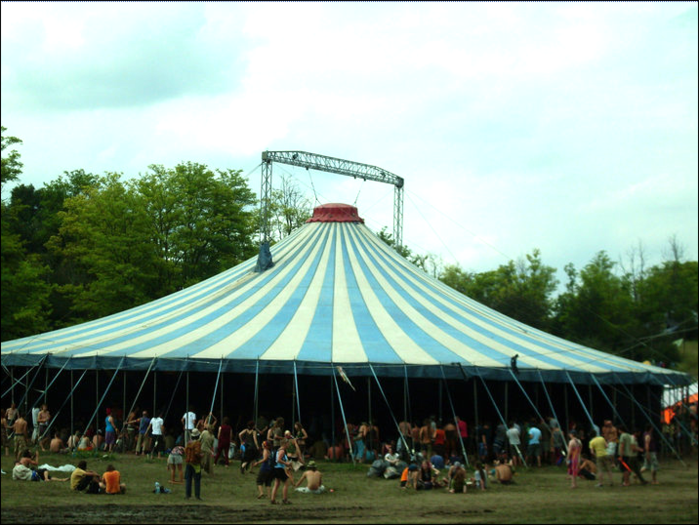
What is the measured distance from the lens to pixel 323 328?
1655 centimetres

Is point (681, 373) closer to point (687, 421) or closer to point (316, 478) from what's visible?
point (687, 421)

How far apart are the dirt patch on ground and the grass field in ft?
0.04

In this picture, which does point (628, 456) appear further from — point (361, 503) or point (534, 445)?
point (361, 503)

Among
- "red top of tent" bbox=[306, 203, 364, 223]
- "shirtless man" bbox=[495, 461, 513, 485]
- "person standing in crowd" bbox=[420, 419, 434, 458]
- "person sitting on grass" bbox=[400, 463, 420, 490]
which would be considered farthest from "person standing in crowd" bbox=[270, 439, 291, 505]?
"red top of tent" bbox=[306, 203, 364, 223]

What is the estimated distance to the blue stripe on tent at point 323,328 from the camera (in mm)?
15070

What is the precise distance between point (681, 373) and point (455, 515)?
385 inches

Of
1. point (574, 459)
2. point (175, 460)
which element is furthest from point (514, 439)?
point (175, 460)

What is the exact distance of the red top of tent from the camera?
22.2m

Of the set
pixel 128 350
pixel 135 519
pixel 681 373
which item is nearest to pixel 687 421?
pixel 681 373

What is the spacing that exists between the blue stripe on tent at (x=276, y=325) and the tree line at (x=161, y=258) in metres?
6.05

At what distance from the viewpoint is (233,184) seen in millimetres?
34250

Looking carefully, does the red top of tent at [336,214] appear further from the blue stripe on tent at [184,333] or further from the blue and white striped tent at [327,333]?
the blue stripe on tent at [184,333]

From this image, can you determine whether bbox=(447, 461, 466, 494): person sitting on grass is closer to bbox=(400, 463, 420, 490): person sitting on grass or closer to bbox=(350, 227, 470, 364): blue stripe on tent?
bbox=(400, 463, 420, 490): person sitting on grass

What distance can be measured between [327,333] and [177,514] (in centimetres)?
719
